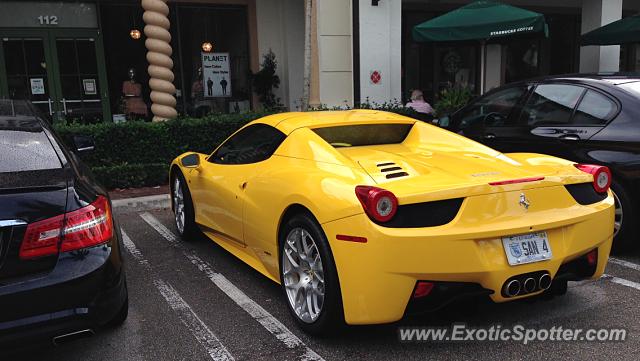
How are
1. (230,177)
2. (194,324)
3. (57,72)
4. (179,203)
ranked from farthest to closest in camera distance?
(57,72) → (179,203) → (230,177) → (194,324)

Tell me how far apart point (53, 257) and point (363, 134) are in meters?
2.44

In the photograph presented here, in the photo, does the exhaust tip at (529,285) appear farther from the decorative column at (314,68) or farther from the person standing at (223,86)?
the person standing at (223,86)

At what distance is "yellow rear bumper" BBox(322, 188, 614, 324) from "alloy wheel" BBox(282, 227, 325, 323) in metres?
0.27

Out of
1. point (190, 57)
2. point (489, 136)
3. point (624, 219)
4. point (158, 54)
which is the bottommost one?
point (624, 219)

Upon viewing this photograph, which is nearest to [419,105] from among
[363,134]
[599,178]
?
Answer: [363,134]

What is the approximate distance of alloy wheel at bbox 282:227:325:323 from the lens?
10.7 feet

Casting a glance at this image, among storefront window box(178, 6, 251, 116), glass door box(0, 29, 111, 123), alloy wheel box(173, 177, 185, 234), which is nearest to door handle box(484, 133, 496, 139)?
alloy wheel box(173, 177, 185, 234)

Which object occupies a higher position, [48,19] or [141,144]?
[48,19]

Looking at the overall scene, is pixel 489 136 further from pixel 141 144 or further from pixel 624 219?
pixel 141 144

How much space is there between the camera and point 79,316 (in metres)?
2.65

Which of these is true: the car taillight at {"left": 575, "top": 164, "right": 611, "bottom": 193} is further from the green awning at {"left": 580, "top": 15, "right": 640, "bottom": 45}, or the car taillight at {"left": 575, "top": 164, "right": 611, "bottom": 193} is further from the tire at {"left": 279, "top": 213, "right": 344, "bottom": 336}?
the green awning at {"left": 580, "top": 15, "right": 640, "bottom": 45}

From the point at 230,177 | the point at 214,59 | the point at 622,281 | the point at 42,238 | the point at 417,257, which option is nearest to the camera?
the point at 42,238

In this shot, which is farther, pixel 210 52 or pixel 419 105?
pixel 210 52

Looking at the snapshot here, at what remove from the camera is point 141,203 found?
7500mm
